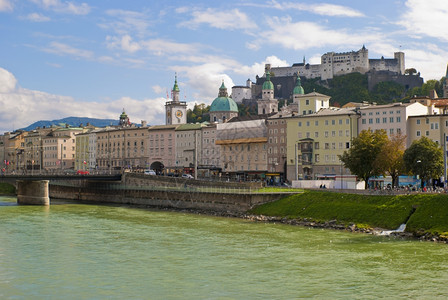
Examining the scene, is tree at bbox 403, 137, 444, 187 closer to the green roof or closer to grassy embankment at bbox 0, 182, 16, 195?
grassy embankment at bbox 0, 182, 16, 195

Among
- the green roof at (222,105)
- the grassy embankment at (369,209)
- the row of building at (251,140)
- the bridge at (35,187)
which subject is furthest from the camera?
the green roof at (222,105)

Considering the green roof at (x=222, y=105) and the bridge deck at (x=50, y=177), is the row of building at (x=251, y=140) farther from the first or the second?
the bridge deck at (x=50, y=177)

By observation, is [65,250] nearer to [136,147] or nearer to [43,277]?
[43,277]

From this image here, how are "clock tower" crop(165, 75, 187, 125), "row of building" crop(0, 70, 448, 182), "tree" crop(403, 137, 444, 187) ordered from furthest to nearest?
"clock tower" crop(165, 75, 187, 125)
"row of building" crop(0, 70, 448, 182)
"tree" crop(403, 137, 444, 187)

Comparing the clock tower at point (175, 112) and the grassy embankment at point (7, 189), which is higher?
the clock tower at point (175, 112)

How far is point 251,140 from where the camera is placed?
352 ft

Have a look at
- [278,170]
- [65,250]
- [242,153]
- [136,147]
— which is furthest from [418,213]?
[136,147]

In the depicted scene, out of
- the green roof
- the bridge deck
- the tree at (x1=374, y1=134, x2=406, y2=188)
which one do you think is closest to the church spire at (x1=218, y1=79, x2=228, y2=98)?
the green roof

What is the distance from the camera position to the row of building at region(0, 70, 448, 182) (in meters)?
86.6

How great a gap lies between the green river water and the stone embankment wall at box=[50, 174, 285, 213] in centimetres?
1238

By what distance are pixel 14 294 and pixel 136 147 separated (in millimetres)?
115673

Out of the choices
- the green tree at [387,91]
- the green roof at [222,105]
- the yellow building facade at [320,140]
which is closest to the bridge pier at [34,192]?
the yellow building facade at [320,140]

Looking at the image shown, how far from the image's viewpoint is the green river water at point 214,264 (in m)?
28.1

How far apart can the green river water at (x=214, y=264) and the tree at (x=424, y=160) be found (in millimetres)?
17907
